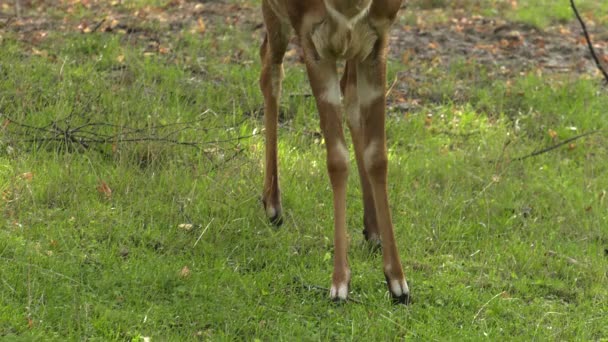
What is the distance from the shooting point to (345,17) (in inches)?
175

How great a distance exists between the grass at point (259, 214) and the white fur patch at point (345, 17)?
132 centimetres

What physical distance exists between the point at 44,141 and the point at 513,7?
6.89m

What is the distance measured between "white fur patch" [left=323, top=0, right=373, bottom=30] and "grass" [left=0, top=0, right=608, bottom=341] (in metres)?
1.32

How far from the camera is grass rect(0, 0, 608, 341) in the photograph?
441cm

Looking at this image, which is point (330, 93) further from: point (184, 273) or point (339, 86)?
point (184, 273)

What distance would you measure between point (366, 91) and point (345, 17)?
455 millimetres

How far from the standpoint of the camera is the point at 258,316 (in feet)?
14.5

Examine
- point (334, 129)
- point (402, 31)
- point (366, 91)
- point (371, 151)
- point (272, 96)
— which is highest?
point (366, 91)

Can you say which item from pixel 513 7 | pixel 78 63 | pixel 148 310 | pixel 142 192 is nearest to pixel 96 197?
pixel 142 192

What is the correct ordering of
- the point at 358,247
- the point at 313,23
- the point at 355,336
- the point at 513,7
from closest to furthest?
the point at 355,336
the point at 313,23
the point at 358,247
the point at 513,7

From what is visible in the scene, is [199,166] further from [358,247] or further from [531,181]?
[531,181]

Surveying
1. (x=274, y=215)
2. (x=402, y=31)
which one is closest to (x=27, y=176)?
(x=274, y=215)

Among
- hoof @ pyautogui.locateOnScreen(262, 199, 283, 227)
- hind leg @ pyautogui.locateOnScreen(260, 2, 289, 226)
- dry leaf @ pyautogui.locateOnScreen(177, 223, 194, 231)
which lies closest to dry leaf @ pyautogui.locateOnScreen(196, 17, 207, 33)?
hind leg @ pyautogui.locateOnScreen(260, 2, 289, 226)

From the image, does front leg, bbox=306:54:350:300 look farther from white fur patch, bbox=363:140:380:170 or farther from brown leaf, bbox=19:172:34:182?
brown leaf, bbox=19:172:34:182
